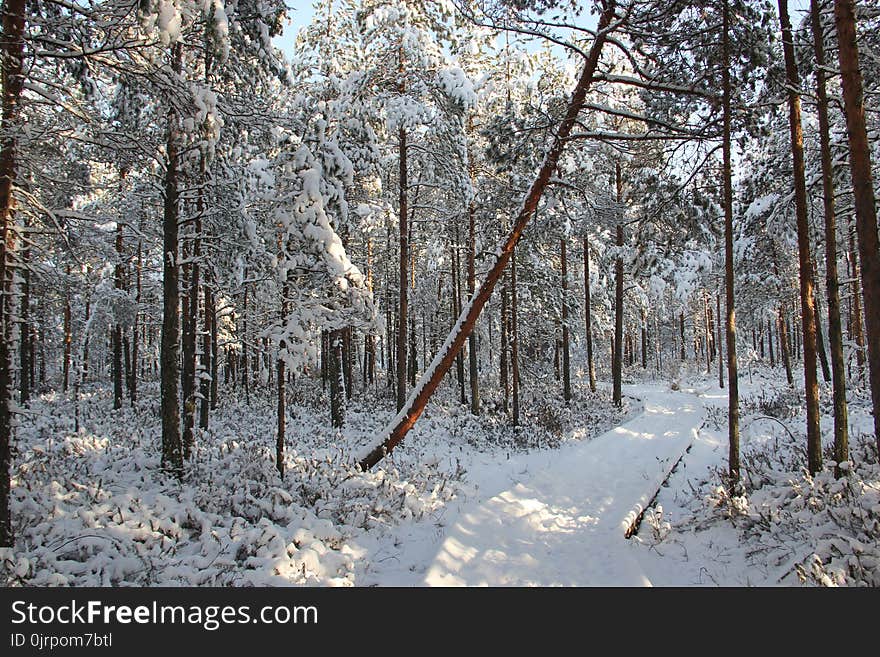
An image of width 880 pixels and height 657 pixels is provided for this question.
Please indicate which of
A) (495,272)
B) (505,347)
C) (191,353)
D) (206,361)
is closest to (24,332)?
(206,361)

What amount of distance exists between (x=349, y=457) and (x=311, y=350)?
3.02m

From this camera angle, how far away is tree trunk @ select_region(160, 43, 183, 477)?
30.0ft

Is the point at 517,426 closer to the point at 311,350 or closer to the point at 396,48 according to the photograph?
the point at 311,350

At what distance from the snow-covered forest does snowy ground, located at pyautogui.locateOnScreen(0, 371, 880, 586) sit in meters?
0.06

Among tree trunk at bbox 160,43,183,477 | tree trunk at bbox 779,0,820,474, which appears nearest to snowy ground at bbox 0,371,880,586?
tree trunk at bbox 160,43,183,477

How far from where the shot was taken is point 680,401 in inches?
889

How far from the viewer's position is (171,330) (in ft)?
30.7

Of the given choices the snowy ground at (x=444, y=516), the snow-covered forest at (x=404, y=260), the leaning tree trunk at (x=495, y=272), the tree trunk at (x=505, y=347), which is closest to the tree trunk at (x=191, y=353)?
the snow-covered forest at (x=404, y=260)

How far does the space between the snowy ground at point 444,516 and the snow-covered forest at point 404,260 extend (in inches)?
2.2

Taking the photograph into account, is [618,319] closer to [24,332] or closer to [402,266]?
[402,266]

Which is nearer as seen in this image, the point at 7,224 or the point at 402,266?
the point at 7,224

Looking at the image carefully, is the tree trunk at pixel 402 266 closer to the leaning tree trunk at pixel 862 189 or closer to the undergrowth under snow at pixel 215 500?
the undergrowth under snow at pixel 215 500

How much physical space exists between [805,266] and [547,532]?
6139 mm
